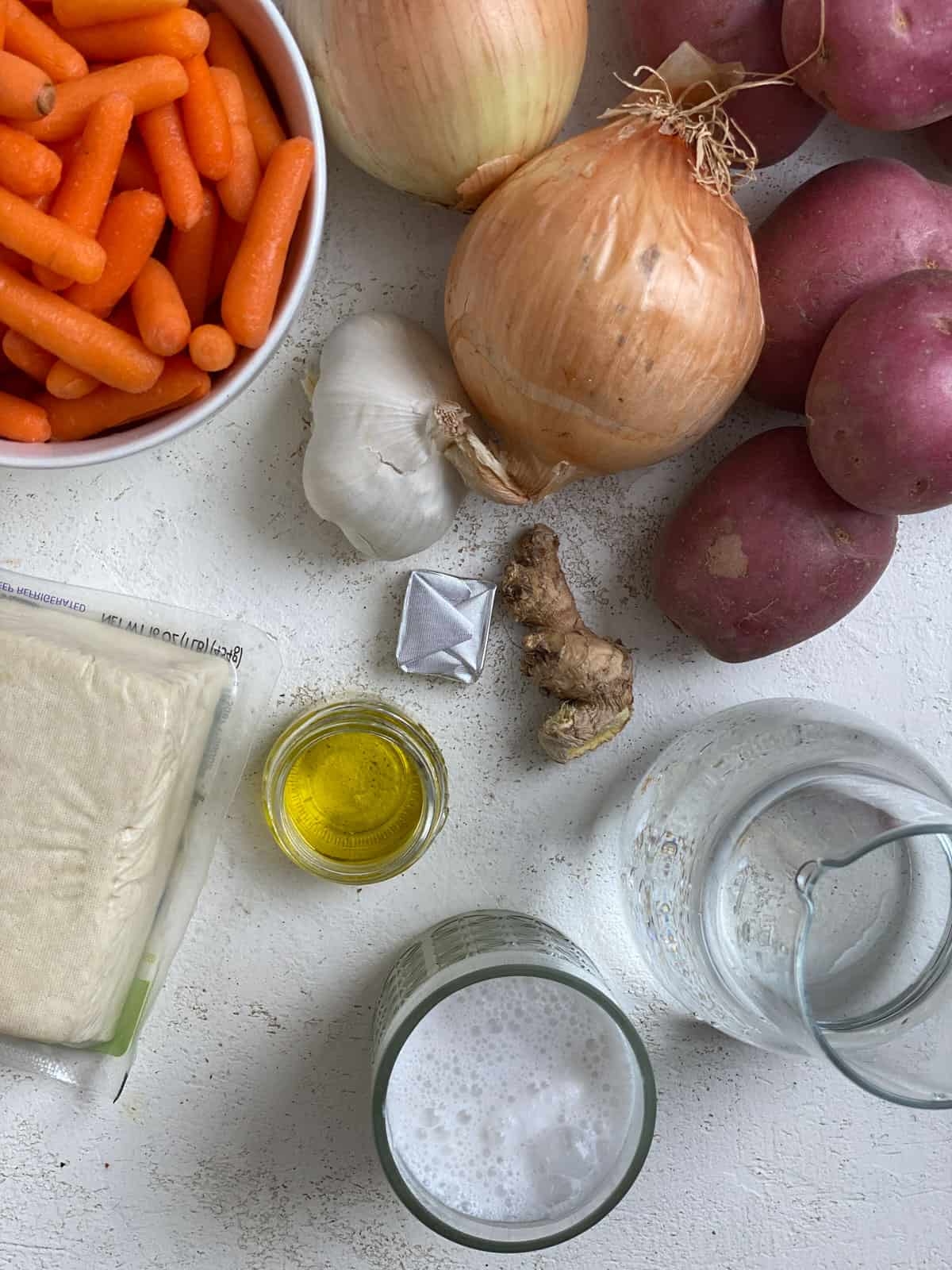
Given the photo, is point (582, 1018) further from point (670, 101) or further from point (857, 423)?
point (670, 101)

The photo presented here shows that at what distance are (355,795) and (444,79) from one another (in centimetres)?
55

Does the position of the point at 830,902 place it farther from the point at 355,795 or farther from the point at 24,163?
the point at 24,163

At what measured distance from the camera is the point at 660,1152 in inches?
35.9

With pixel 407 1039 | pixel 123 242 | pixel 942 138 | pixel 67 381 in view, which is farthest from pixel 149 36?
Result: pixel 407 1039

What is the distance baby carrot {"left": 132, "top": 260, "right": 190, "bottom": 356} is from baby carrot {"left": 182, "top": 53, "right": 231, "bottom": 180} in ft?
0.28

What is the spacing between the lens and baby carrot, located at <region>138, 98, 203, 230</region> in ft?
2.40

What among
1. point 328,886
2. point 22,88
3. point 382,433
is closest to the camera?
point 22,88

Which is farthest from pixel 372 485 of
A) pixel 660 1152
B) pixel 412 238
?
pixel 660 1152

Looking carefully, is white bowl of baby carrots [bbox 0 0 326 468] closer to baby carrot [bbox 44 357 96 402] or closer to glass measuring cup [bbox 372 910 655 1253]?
baby carrot [bbox 44 357 96 402]

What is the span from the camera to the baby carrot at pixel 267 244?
2.39 ft

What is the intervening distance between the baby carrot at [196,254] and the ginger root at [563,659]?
0.33 meters

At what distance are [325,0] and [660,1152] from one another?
3.19 feet

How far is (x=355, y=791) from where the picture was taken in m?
0.86

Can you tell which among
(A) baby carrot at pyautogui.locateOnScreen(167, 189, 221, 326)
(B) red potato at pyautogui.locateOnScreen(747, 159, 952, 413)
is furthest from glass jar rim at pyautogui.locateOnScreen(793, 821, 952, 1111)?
(A) baby carrot at pyautogui.locateOnScreen(167, 189, 221, 326)
